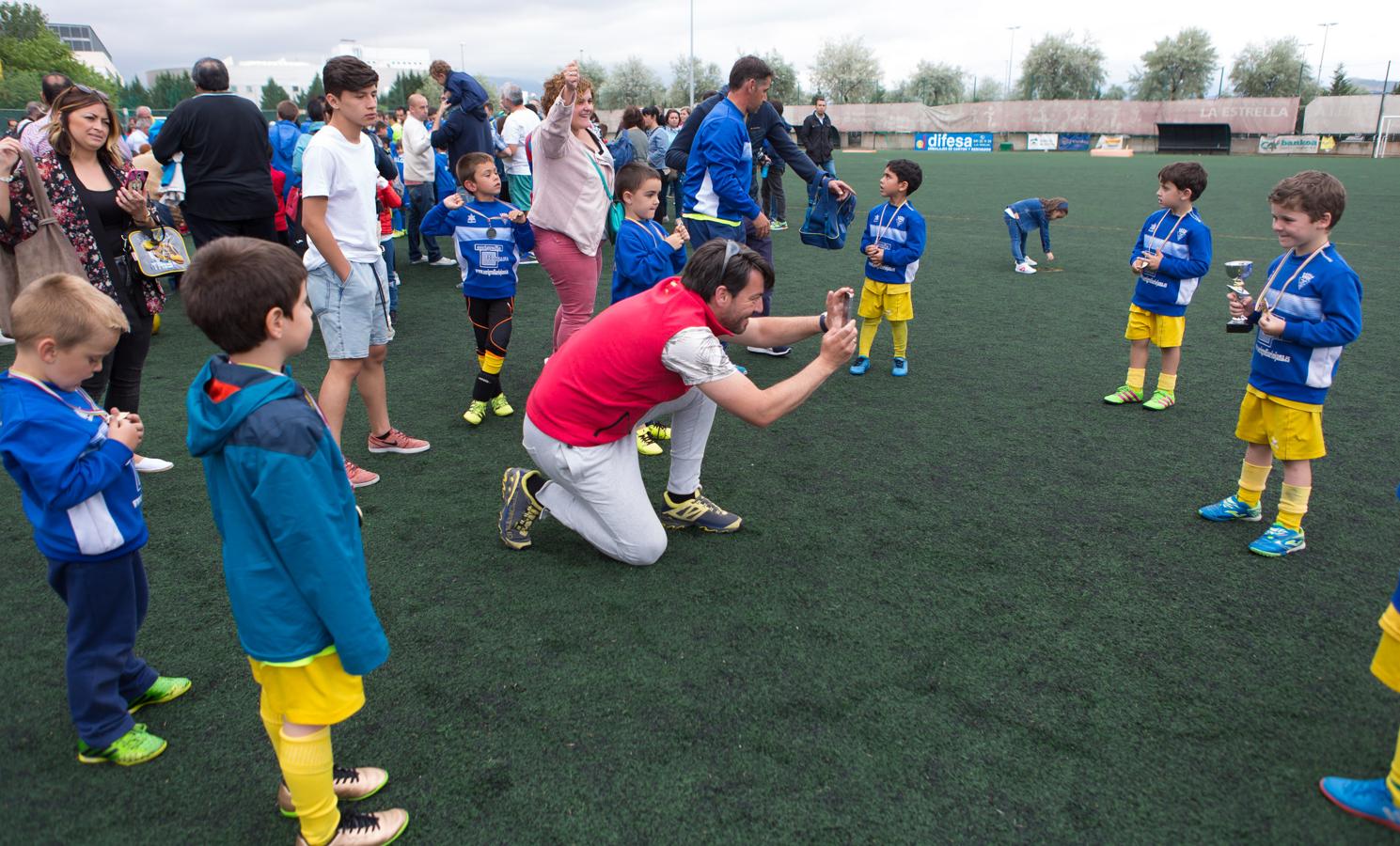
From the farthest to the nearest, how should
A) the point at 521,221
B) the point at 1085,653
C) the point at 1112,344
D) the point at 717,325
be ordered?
1. the point at 1112,344
2. the point at 521,221
3. the point at 717,325
4. the point at 1085,653

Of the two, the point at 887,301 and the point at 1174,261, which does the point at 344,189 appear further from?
the point at 1174,261

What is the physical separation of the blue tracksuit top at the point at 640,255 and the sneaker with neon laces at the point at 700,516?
1.36 metres

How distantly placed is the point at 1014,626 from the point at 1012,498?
1182 mm

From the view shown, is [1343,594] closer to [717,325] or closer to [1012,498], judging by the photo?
[1012,498]

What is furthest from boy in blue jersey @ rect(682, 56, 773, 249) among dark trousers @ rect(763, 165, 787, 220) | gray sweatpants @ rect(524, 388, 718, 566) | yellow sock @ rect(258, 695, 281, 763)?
dark trousers @ rect(763, 165, 787, 220)

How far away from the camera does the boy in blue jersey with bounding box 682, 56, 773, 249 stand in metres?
5.36

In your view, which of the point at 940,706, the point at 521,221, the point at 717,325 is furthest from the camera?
the point at 521,221

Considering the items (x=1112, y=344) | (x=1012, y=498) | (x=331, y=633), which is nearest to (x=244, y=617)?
(x=331, y=633)

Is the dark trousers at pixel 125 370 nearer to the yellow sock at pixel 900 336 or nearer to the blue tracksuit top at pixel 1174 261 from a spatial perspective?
the yellow sock at pixel 900 336

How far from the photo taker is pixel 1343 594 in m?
3.21

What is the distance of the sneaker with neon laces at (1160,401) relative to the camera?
5.29 meters

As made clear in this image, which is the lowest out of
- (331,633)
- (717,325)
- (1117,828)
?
(1117,828)

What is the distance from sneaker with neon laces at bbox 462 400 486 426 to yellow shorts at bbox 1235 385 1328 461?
407 cm

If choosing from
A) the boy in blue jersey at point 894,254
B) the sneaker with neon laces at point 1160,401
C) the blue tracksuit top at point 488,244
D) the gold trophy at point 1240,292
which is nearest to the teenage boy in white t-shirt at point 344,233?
the blue tracksuit top at point 488,244
